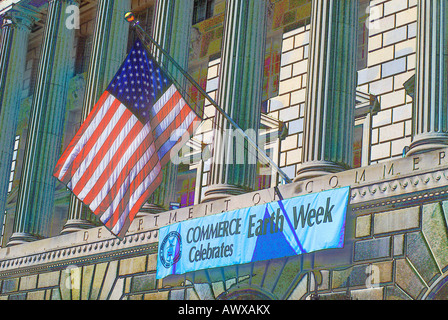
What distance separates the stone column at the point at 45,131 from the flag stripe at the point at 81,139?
28.1 feet

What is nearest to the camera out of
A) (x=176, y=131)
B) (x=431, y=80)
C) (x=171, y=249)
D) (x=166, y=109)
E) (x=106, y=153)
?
(x=431, y=80)

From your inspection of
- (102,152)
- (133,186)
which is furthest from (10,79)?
(133,186)

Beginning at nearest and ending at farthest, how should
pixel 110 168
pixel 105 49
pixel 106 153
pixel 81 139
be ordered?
pixel 110 168 → pixel 106 153 → pixel 81 139 → pixel 105 49

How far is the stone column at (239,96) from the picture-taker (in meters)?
28.2

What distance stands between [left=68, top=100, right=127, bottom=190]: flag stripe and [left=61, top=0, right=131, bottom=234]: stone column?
6585 mm

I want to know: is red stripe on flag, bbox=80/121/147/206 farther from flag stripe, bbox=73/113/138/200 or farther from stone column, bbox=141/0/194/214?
stone column, bbox=141/0/194/214

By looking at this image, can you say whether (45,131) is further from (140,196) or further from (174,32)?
(140,196)

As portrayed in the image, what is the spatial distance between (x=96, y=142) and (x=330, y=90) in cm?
709

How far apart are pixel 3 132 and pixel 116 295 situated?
1227 centimetres

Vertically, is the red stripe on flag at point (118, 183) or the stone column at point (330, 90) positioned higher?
the stone column at point (330, 90)

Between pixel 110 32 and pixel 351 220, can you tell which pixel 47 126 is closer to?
pixel 110 32

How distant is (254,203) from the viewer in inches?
1046

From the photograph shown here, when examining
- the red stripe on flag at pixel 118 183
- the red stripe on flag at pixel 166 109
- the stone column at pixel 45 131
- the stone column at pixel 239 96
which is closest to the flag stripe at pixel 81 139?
the red stripe on flag at pixel 118 183

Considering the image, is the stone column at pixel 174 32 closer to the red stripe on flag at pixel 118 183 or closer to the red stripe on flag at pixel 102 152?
the red stripe on flag at pixel 102 152
